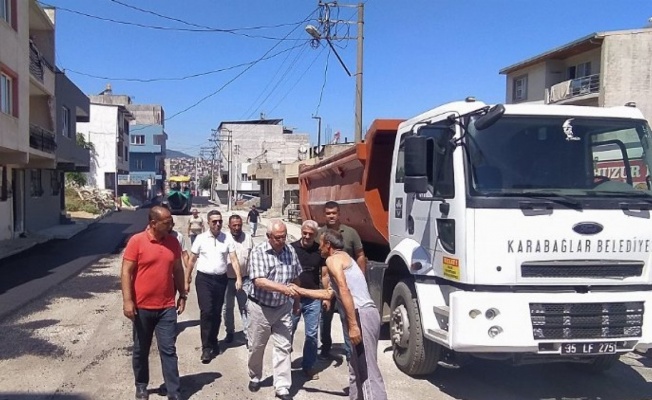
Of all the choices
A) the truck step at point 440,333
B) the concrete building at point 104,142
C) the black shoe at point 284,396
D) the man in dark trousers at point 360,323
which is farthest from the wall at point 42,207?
the concrete building at point 104,142

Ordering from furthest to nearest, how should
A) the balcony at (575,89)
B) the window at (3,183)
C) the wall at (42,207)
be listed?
the balcony at (575,89)
the wall at (42,207)
the window at (3,183)

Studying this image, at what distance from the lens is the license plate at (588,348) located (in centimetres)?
491

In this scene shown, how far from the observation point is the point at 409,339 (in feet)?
19.0

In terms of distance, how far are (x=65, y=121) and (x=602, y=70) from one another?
27.8 meters

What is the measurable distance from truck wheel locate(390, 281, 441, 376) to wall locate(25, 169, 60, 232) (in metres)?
20.6

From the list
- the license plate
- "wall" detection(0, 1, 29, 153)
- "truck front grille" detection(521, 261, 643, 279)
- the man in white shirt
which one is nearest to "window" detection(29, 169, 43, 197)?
"wall" detection(0, 1, 29, 153)

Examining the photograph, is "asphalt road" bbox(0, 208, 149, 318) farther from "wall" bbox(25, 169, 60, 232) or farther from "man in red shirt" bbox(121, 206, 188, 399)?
"man in red shirt" bbox(121, 206, 188, 399)

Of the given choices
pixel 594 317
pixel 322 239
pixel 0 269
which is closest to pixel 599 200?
pixel 594 317

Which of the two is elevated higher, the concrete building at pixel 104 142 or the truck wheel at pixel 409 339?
the concrete building at pixel 104 142

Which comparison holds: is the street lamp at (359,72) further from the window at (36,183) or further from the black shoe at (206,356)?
the window at (36,183)

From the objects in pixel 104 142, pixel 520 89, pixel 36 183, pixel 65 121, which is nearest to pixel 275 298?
pixel 36 183

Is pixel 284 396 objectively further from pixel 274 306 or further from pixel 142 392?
pixel 142 392

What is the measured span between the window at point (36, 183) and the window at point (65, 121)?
86.3 inches

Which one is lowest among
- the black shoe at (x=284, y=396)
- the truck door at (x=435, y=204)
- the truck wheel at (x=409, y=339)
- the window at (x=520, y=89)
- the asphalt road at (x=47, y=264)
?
the asphalt road at (x=47, y=264)
